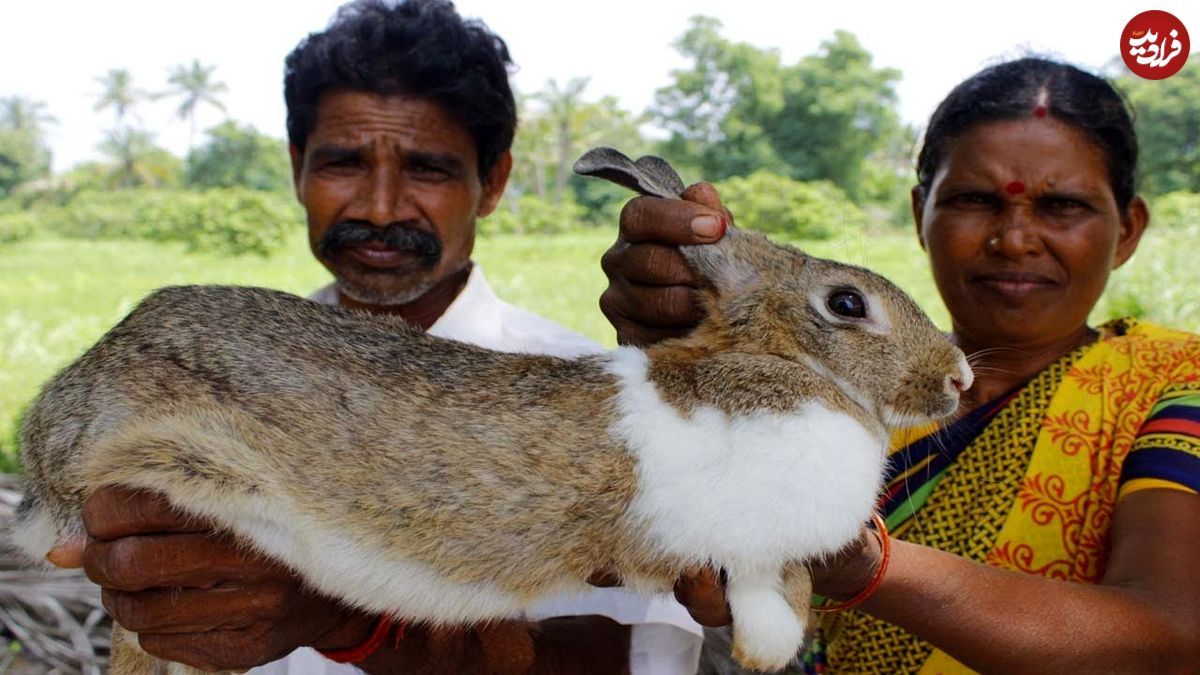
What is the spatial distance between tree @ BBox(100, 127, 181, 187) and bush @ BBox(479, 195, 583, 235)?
2852cm

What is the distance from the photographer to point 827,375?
194cm

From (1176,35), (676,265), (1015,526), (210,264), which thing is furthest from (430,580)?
(210,264)

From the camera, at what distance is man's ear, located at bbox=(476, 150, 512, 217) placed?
11.9 feet

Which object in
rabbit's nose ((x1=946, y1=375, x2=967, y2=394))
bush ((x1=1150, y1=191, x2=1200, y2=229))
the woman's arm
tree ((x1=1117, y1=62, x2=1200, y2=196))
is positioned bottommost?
the woman's arm

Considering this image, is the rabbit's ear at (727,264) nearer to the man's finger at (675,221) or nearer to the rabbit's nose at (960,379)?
the man's finger at (675,221)

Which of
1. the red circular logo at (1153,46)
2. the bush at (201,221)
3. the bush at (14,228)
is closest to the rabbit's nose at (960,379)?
the red circular logo at (1153,46)

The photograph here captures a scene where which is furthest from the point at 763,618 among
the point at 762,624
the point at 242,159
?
the point at 242,159

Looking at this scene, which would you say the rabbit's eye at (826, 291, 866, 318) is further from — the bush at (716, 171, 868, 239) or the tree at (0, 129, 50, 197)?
the tree at (0, 129, 50, 197)

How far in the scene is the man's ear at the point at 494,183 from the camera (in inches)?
143

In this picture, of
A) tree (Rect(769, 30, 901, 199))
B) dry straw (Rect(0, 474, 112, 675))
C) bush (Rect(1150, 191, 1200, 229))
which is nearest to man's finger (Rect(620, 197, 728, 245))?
dry straw (Rect(0, 474, 112, 675))

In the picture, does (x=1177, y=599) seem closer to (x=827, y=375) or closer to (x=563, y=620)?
(x=827, y=375)

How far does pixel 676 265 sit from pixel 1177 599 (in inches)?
55.4

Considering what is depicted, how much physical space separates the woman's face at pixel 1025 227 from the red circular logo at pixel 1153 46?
61 centimetres

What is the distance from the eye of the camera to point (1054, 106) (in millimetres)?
2672
